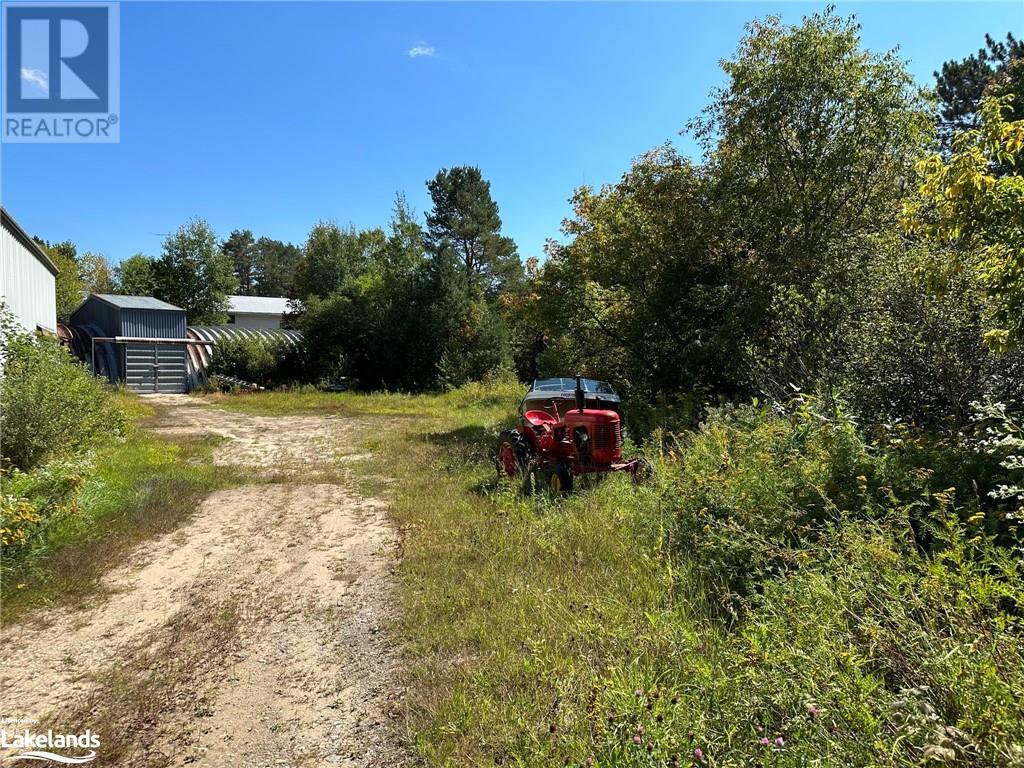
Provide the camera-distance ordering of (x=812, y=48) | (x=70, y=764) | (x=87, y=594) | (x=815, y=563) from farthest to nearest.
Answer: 1. (x=812, y=48)
2. (x=87, y=594)
3. (x=815, y=563)
4. (x=70, y=764)

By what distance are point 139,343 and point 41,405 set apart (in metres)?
17.0

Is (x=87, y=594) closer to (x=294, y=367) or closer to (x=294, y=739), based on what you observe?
(x=294, y=739)

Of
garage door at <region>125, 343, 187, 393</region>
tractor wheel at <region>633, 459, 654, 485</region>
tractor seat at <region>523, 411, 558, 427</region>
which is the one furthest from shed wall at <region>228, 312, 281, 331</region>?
tractor wheel at <region>633, 459, 654, 485</region>

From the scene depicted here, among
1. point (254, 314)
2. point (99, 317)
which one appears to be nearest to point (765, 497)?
point (99, 317)

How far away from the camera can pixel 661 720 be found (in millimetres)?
2197

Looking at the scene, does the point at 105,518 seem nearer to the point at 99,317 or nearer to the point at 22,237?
the point at 22,237

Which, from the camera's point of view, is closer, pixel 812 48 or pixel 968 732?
pixel 968 732

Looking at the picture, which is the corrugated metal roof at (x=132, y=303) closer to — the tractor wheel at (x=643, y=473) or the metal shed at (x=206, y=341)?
the metal shed at (x=206, y=341)

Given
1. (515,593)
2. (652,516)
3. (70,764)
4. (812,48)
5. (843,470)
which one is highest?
(812,48)

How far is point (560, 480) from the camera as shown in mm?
6020

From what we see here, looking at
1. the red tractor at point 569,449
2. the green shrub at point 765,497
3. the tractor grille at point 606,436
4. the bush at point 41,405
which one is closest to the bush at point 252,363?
the bush at point 41,405

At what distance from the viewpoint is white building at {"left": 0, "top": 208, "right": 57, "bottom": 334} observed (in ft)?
29.0

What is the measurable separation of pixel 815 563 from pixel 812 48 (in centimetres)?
780

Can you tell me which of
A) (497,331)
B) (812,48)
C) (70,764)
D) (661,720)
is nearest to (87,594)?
(70,764)
